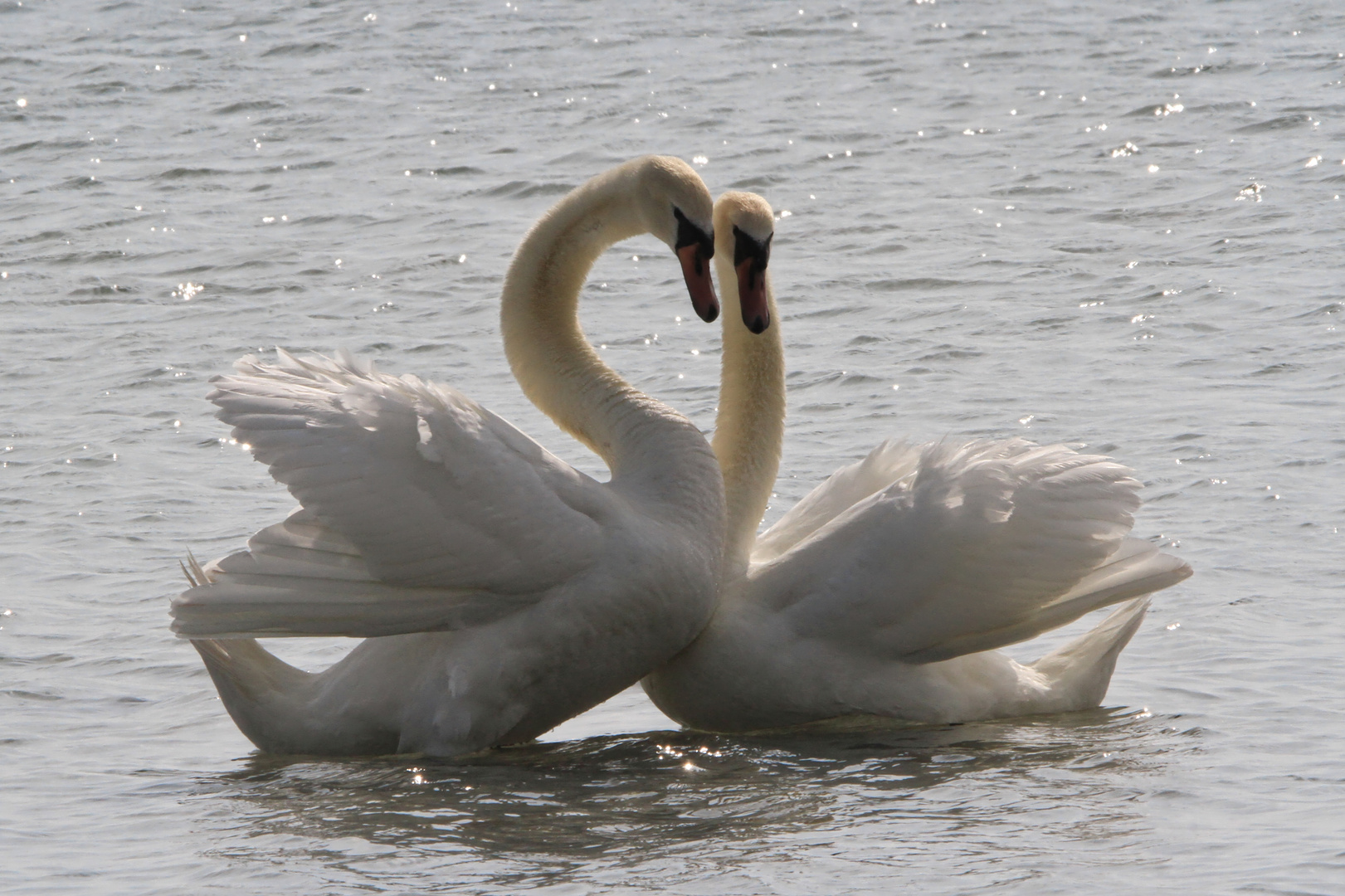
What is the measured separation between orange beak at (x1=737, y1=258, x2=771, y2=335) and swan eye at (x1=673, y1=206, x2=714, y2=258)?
0.21 metres

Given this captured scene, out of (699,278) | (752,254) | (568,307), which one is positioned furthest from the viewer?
Result: (568,307)

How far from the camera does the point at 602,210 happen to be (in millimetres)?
7754

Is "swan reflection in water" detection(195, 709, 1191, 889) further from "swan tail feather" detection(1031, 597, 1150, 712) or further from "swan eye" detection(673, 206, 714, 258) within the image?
"swan eye" detection(673, 206, 714, 258)

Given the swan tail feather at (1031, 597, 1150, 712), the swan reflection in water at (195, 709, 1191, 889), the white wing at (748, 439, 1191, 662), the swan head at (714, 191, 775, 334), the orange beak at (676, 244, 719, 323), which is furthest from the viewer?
the swan head at (714, 191, 775, 334)

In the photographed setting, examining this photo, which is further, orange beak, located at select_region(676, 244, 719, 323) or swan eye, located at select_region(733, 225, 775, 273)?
swan eye, located at select_region(733, 225, 775, 273)

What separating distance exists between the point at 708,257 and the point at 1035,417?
3.99 m

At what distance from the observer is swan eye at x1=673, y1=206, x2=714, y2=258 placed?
7.44m

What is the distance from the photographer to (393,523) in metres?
6.72

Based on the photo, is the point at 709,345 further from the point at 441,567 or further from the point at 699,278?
the point at 441,567

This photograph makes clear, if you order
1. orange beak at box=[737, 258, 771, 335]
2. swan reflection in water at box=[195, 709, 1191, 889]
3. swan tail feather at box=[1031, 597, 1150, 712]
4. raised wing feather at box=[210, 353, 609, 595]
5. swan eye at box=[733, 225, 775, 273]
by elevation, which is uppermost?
swan eye at box=[733, 225, 775, 273]

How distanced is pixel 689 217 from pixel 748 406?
0.91m

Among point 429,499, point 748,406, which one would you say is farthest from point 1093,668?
point 429,499

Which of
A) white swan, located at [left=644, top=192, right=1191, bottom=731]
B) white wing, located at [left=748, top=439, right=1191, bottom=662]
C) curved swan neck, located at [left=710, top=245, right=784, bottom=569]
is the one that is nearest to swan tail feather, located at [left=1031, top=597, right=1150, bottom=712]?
white swan, located at [left=644, top=192, right=1191, bottom=731]

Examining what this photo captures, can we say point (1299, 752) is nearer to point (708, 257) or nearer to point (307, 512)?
point (708, 257)
